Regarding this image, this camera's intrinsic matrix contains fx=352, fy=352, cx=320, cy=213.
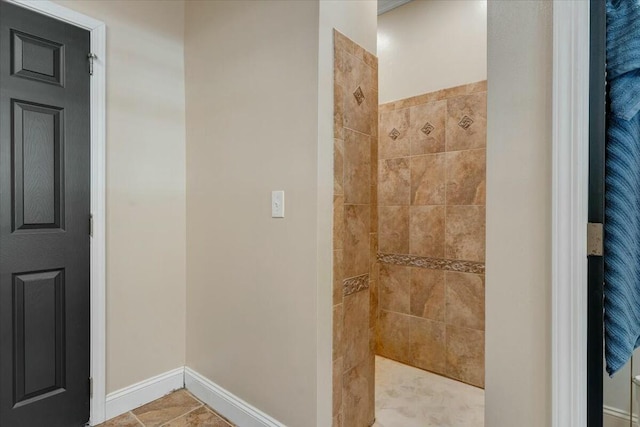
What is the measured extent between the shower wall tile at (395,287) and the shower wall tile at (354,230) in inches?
36.9

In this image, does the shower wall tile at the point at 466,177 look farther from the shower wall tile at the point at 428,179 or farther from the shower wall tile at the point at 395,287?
the shower wall tile at the point at 395,287

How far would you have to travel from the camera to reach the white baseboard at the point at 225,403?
6.11ft

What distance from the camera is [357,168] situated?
6.07ft

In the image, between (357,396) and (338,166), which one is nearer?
(338,166)

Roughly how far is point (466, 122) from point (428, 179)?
493mm

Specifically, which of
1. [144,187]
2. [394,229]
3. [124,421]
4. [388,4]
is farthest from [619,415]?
[388,4]

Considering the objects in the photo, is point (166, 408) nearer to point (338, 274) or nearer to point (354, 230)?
point (338, 274)

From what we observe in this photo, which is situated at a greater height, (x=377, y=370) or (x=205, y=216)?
(x=205, y=216)

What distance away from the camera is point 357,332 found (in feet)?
6.14

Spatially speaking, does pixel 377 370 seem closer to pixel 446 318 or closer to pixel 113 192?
pixel 446 318

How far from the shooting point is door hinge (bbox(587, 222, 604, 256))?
3.06 ft

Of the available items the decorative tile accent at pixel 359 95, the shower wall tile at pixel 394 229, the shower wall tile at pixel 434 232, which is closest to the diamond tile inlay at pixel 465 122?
the shower wall tile at pixel 434 232

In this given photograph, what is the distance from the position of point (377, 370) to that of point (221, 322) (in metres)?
1.36

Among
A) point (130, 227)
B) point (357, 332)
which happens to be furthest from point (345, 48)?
point (130, 227)
